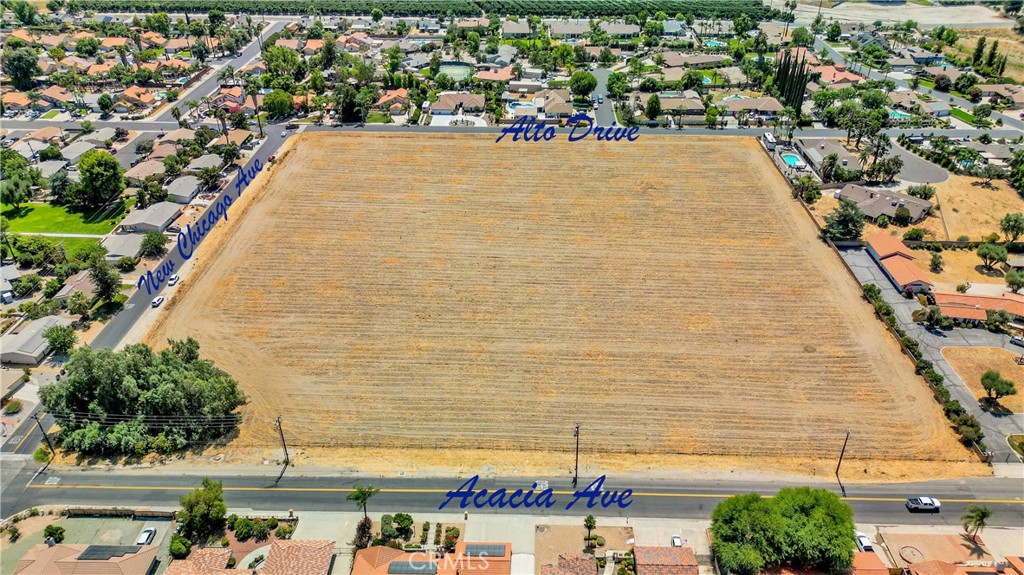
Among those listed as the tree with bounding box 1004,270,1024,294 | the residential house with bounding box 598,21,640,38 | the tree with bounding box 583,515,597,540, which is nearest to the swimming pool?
the tree with bounding box 1004,270,1024,294

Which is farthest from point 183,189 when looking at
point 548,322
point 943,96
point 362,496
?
point 943,96

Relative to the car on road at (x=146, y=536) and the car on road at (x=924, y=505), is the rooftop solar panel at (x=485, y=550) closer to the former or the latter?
the car on road at (x=146, y=536)

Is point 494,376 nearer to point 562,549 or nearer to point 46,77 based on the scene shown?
point 562,549

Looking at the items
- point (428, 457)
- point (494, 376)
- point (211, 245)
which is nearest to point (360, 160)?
point (211, 245)

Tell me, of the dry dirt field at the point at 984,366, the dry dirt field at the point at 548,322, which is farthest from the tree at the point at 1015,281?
the dry dirt field at the point at 548,322

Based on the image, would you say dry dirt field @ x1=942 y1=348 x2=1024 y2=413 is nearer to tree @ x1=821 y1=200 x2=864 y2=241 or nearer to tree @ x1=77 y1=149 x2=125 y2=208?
tree @ x1=821 y1=200 x2=864 y2=241

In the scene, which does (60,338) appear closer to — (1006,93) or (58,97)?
(58,97)
